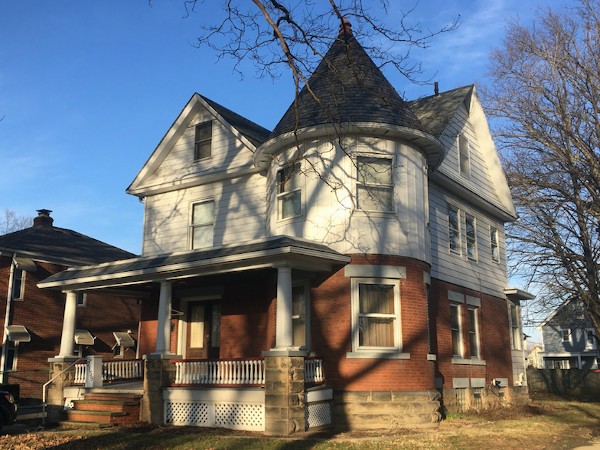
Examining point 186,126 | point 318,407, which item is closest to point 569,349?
point 186,126

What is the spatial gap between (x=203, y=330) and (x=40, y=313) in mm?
10871

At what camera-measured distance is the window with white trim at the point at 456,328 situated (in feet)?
59.4

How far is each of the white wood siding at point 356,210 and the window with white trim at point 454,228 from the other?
146 inches

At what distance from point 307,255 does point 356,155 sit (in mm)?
3386

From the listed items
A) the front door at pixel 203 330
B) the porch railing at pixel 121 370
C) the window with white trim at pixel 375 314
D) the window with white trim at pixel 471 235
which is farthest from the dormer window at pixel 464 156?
the porch railing at pixel 121 370

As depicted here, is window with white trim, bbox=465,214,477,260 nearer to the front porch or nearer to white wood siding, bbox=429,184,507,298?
white wood siding, bbox=429,184,507,298

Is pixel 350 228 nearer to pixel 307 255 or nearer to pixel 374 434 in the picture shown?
pixel 307 255

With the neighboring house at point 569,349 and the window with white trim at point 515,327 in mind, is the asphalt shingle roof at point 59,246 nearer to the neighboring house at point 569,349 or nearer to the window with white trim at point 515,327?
the window with white trim at point 515,327

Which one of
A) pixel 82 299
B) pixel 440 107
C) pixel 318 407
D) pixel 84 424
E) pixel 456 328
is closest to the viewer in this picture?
pixel 318 407

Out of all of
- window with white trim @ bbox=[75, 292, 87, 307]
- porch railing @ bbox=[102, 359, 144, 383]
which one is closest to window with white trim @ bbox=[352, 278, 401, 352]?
porch railing @ bbox=[102, 359, 144, 383]

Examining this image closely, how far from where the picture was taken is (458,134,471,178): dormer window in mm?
20438

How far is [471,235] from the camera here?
66.8ft

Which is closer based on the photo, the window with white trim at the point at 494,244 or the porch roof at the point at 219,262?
the porch roof at the point at 219,262

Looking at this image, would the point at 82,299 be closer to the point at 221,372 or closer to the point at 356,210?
the point at 221,372
